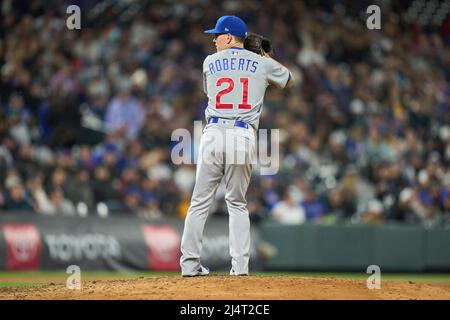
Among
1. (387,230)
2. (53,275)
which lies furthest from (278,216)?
(53,275)

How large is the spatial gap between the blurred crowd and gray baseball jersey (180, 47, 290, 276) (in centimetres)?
655

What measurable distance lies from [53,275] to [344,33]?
10.3 metres

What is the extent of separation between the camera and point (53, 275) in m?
12.9

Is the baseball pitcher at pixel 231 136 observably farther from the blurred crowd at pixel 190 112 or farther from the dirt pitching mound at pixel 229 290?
the blurred crowd at pixel 190 112

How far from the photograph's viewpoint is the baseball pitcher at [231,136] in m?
7.43

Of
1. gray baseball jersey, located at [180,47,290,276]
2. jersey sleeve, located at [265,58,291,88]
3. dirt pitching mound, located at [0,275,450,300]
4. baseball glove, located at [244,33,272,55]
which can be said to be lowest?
dirt pitching mound, located at [0,275,450,300]

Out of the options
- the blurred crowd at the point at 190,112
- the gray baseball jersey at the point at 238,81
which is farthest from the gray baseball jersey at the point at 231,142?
the blurred crowd at the point at 190,112

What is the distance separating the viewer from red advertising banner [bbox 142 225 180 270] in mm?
14298

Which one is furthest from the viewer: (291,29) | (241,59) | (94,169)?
(291,29)

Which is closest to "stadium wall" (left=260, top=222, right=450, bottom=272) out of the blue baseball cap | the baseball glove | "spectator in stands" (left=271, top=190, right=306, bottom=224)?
"spectator in stands" (left=271, top=190, right=306, bottom=224)

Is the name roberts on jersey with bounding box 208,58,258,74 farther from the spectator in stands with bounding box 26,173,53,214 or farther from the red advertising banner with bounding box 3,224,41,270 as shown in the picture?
the spectator in stands with bounding box 26,173,53,214

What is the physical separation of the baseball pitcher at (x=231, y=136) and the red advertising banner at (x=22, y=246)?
6.26 metres

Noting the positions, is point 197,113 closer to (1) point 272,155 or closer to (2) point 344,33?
(1) point 272,155

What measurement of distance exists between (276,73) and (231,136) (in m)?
0.74
